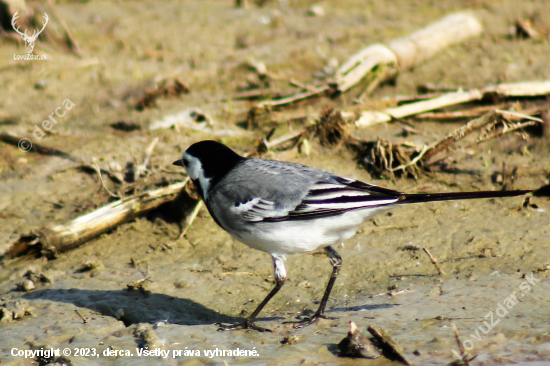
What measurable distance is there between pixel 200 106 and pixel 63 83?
271 cm

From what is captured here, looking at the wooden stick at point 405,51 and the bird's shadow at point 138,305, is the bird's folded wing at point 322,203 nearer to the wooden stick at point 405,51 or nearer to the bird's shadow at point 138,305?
the bird's shadow at point 138,305

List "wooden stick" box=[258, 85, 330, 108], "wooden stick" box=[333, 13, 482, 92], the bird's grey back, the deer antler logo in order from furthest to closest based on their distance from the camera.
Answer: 1. the deer antler logo
2. "wooden stick" box=[333, 13, 482, 92]
3. "wooden stick" box=[258, 85, 330, 108]
4. the bird's grey back

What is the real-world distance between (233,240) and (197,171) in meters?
1.22

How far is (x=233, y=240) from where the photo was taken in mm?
6562

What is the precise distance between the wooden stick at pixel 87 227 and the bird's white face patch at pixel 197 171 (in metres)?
0.85

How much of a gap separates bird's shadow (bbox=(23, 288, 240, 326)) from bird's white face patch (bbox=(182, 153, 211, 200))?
1.05 metres

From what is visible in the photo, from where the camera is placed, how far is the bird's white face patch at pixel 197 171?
554cm

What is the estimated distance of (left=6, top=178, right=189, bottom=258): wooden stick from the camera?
6.12 meters

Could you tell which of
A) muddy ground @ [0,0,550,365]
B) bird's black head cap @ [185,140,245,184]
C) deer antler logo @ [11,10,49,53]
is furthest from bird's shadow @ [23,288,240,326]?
deer antler logo @ [11,10,49,53]

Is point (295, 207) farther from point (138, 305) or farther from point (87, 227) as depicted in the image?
point (87, 227)

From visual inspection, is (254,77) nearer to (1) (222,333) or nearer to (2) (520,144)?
(2) (520,144)

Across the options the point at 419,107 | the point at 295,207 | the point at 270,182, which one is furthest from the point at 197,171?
the point at 419,107

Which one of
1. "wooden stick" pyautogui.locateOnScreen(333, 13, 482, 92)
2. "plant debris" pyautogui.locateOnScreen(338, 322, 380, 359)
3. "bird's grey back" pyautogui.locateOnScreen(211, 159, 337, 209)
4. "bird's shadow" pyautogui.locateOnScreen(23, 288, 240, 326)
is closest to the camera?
"plant debris" pyautogui.locateOnScreen(338, 322, 380, 359)

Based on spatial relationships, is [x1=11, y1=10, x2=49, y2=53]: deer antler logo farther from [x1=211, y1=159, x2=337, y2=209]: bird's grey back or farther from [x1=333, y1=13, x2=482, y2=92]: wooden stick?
[x1=211, y1=159, x2=337, y2=209]: bird's grey back
